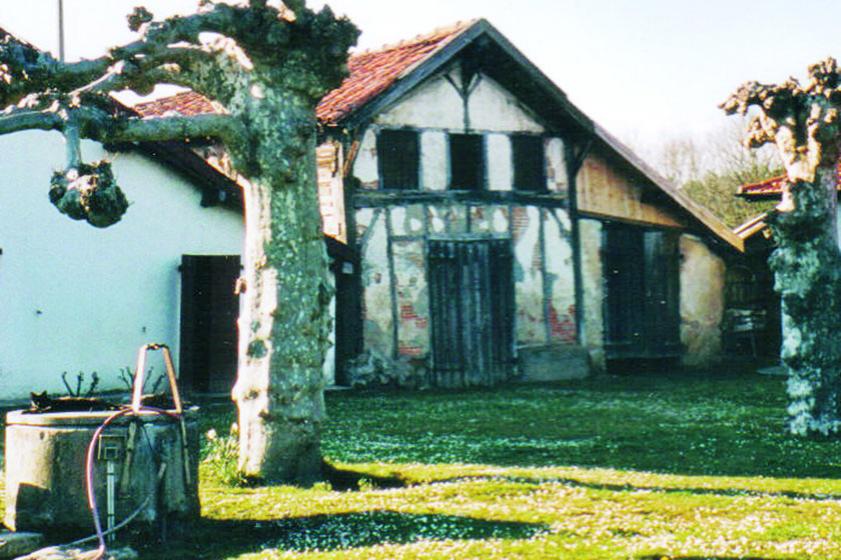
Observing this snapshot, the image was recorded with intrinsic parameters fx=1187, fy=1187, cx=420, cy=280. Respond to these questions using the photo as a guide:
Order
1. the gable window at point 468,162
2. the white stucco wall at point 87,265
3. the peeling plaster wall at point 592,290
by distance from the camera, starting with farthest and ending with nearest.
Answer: the peeling plaster wall at point 592,290
the gable window at point 468,162
the white stucco wall at point 87,265

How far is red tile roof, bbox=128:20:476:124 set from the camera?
66.1 feet

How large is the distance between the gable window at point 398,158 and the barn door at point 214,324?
10.9ft

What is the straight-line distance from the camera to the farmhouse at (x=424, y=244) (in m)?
17.8

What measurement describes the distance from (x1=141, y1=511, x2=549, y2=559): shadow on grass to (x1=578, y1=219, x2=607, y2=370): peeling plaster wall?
48.8ft

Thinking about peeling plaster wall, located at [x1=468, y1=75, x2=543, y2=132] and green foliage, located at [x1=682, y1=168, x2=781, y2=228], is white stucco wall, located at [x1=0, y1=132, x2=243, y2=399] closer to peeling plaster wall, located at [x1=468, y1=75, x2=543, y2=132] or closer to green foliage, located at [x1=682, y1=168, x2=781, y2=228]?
peeling plaster wall, located at [x1=468, y1=75, x2=543, y2=132]

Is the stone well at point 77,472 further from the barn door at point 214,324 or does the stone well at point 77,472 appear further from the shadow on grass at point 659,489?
the barn door at point 214,324

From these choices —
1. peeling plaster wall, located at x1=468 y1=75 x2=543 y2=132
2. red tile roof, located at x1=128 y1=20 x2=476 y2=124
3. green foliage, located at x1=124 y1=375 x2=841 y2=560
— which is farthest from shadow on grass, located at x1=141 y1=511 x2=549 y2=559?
peeling plaster wall, located at x1=468 y1=75 x2=543 y2=132

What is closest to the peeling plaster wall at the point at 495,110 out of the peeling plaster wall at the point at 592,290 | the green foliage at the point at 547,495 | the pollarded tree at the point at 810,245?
the peeling plaster wall at the point at 592,290

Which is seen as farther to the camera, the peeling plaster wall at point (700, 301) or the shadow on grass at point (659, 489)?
the peeling plaster wall at point (700, 301)

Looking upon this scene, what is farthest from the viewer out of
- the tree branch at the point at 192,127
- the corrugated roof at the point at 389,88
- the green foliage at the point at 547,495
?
the corrugated roof at the point at 389,88

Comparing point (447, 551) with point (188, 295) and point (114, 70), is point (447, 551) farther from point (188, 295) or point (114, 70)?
point (188, 295)

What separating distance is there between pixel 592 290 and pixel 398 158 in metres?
5.06

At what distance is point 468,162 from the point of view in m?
22.1

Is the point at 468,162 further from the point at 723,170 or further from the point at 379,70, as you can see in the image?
the point at 723,170
